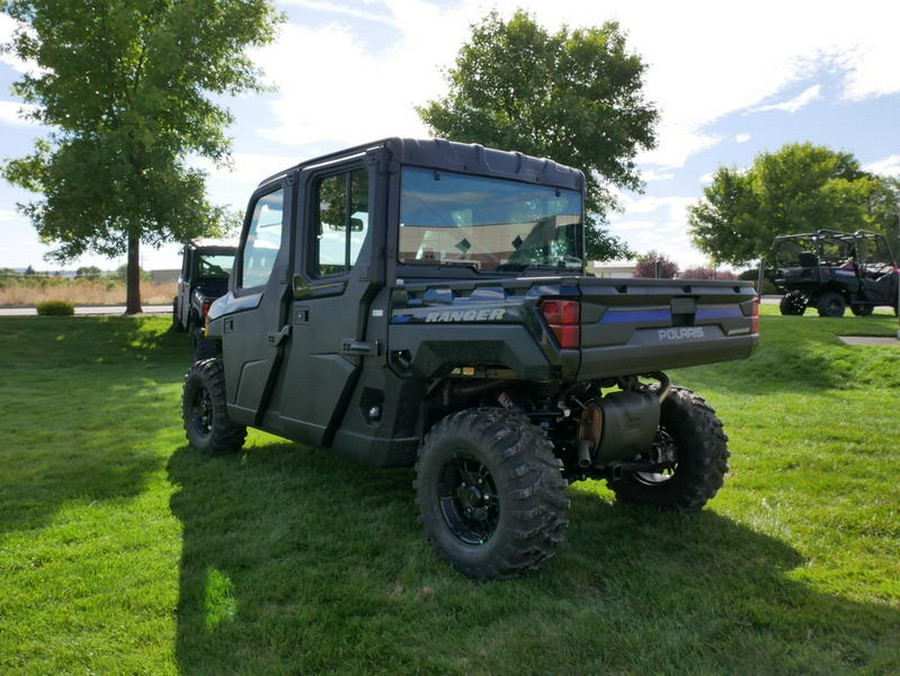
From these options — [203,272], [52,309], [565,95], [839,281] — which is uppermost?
[565,95]

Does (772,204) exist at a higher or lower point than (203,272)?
higher

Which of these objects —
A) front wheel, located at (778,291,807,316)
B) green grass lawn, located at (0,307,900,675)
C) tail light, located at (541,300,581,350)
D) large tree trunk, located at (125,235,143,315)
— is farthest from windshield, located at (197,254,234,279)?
front wheel, located at (778,291,807,316)

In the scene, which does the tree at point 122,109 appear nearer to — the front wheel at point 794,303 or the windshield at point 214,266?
the windshield at point 214,266

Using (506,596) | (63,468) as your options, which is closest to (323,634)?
(506,596)

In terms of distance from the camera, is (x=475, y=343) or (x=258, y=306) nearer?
(x=475, y=343)

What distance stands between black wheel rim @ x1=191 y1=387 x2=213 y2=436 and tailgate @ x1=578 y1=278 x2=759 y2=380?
4.38 metres

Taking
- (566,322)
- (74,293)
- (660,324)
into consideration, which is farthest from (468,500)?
(74,293)

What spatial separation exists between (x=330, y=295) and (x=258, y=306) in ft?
3.37

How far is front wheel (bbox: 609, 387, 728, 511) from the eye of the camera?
4.53 metres

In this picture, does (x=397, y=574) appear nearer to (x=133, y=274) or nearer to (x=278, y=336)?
(x=278, y=336)

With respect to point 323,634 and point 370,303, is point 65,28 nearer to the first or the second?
point 370,303

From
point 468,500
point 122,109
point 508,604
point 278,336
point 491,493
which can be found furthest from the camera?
point 122,109

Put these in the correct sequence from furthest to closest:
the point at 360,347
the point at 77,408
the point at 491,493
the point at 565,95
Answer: the point at 565,95
the point at 77,408
the point at 360,347
the point at 491,493

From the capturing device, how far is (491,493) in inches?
152
